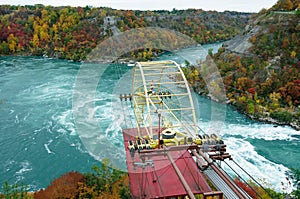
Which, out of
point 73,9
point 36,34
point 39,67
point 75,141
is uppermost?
point 73,9

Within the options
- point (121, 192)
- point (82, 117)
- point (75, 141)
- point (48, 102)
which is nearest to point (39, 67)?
point (48, 102)

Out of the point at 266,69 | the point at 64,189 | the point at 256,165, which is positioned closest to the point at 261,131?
the point at 256,165

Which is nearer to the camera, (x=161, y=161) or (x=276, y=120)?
(x=161, y=161)

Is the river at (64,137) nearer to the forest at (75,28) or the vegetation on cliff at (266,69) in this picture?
the vegetation on cliff at (266,69)

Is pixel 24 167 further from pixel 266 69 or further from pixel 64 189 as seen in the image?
pixel 266 69

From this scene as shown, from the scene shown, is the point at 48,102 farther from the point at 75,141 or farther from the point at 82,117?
the point at 75,141

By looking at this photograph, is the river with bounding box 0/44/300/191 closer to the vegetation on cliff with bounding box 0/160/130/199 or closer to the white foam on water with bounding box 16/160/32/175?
the white foam on water with bounding box 16/160/32/175

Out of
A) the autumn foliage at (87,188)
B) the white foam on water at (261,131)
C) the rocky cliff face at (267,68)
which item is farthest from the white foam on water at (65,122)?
the rocky cliff face at (267,68)
